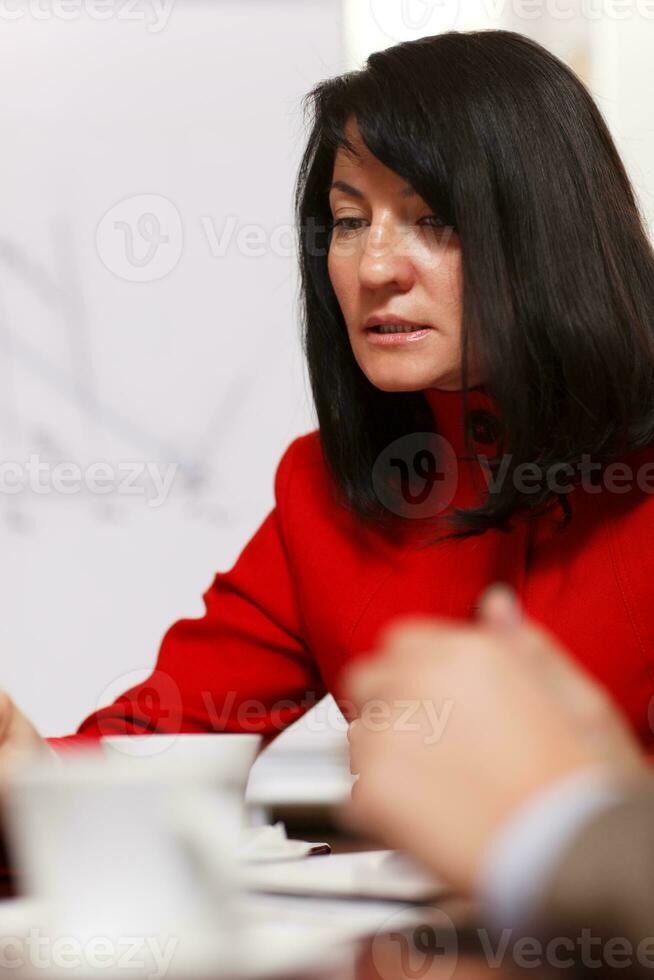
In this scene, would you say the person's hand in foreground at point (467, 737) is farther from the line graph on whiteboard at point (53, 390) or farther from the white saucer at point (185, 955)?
the line graph on whiteboard at point (53, 390)

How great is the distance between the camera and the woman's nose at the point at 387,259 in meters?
1.05

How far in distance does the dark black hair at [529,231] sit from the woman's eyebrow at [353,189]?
0.04 feet

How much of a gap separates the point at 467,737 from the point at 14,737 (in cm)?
52

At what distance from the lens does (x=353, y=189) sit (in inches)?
43.4

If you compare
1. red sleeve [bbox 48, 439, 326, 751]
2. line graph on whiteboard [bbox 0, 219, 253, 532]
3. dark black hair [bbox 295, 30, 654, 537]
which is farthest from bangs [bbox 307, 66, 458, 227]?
line graph on whiteboard [bbox 0, 219, 253, 532]

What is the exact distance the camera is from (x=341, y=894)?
593 millimetres

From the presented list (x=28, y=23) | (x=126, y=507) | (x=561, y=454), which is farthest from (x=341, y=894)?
(x=28, y=23)

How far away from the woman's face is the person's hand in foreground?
62cm

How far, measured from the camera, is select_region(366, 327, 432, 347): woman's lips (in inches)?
42.0

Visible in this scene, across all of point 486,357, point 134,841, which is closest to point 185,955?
point 134,841

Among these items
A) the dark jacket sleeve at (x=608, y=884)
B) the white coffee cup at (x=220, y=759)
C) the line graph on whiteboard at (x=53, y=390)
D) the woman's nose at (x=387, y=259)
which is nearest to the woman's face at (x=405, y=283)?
the woman's nose at (x=387, y=259)

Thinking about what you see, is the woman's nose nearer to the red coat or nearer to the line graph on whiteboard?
the red coat

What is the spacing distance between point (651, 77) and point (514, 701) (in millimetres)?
1508

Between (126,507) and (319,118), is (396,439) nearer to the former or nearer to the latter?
(319,118)
